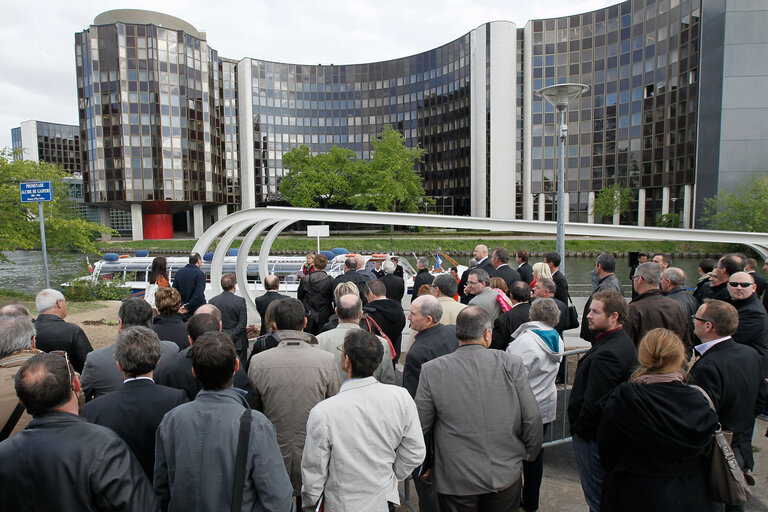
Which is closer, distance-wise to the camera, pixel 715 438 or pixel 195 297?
pixel 715 438

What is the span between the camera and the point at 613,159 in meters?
51.7

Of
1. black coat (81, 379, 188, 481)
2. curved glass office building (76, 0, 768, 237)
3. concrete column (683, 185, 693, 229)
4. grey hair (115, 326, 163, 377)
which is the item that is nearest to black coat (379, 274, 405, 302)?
grey hair (115, 326, 163, 377)

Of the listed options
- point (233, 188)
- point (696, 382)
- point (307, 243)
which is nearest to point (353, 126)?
point (233, 188)

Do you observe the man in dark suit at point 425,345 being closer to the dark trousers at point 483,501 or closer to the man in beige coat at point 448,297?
the dark trousers at point 483,501

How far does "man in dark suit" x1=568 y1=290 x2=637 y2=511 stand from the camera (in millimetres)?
2854

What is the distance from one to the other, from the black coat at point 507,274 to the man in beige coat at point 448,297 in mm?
1860

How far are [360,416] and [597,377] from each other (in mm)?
1609

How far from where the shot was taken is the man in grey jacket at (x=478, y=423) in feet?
8.66

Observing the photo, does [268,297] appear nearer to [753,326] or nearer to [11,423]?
[11,423]

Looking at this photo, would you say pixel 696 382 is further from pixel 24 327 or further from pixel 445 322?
pixel 24 327

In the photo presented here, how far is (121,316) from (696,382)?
4348 millimetres

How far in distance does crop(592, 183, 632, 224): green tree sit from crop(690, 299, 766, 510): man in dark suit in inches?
2019

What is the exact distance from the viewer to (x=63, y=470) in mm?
1805

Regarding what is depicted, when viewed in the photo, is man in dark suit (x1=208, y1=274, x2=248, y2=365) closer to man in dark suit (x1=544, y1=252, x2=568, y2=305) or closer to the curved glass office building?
man in dark suit (x1=544, y1=252, x2=568, y2=305)
